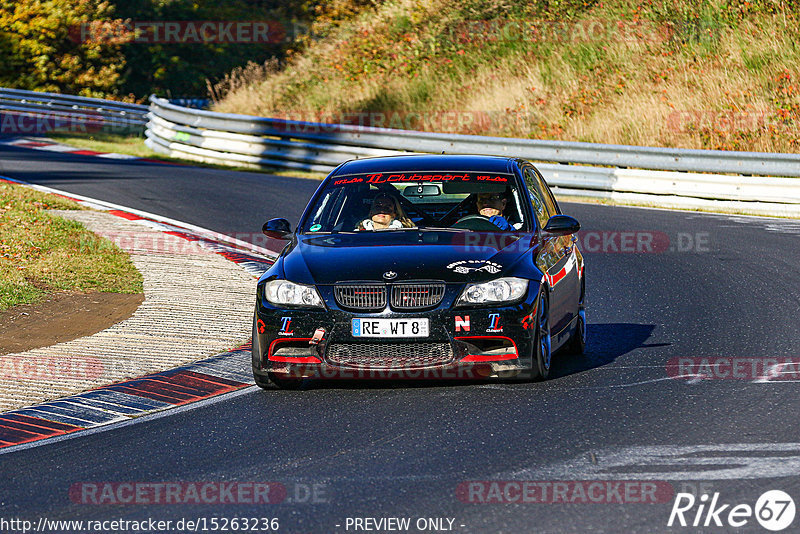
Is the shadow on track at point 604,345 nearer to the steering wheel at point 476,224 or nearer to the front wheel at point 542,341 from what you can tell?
the front wheel at point 542,341

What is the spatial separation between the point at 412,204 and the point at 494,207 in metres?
0.68

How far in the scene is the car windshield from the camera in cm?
923

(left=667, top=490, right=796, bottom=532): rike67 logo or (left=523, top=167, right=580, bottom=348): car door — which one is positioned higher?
(left=523, top=167, right=580, bottom=348): car door

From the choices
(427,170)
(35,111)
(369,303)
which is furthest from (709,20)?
(369,303)

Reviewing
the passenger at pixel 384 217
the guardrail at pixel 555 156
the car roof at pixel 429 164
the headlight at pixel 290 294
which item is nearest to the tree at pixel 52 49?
the guardrail at pixel 555 156

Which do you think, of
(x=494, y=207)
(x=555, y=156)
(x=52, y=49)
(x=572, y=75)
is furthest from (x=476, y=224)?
(x=52, y=49)

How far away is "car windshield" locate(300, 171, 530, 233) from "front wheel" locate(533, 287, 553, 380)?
941 mm

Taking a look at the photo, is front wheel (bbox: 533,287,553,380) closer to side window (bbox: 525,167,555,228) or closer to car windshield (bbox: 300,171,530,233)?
car windshield (bbox: 300,171,530,233)

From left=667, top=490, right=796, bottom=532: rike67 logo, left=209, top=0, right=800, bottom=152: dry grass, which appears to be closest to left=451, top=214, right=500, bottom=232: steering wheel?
left=667, top=490, right=796, bottom=532: rike67 logo

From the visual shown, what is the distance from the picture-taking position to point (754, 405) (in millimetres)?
7535

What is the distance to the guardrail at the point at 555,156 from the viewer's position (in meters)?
19.4

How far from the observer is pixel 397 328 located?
784 centimetres

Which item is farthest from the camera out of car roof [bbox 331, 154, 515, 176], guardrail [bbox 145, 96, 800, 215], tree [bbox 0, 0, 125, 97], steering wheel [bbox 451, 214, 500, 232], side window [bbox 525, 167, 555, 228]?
tree [bbox 0, 0, 125, 97]

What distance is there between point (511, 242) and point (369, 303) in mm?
1312
